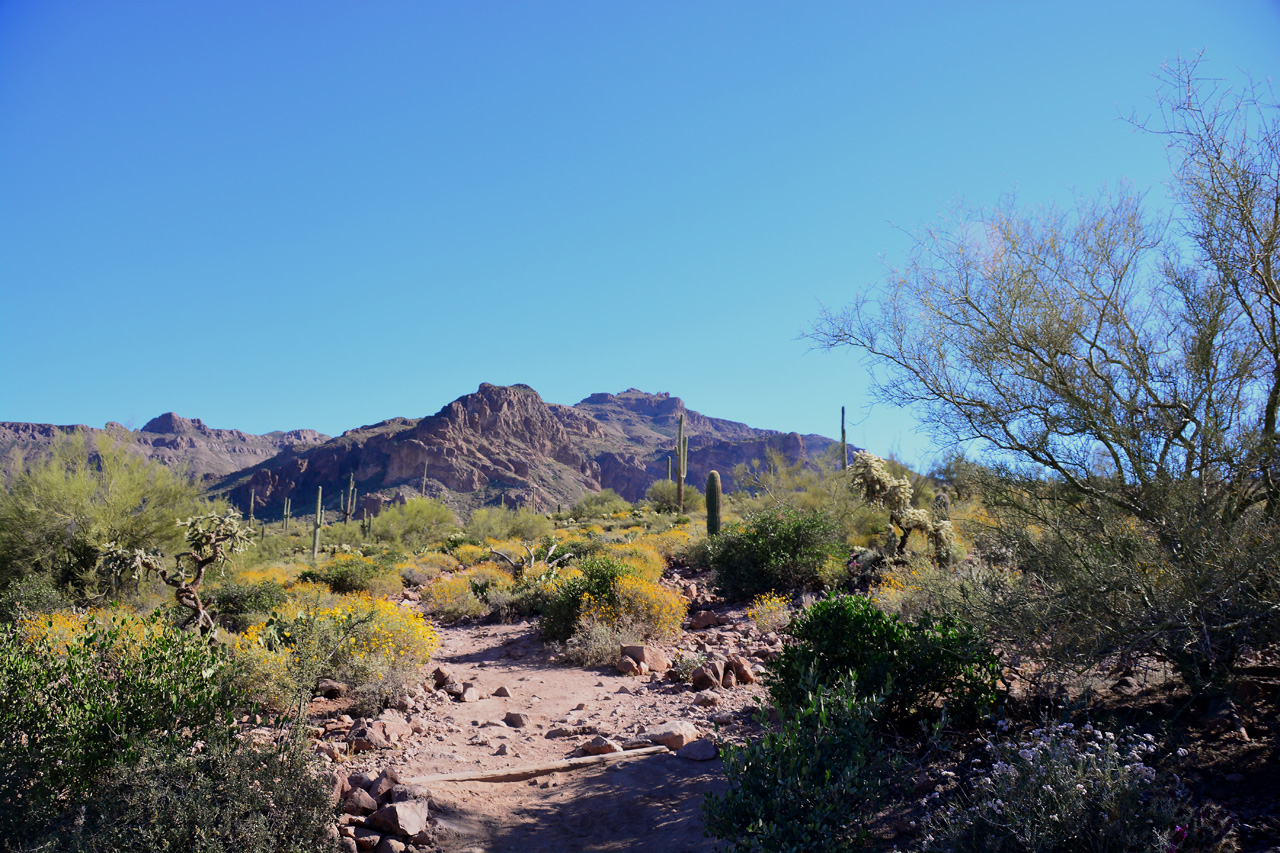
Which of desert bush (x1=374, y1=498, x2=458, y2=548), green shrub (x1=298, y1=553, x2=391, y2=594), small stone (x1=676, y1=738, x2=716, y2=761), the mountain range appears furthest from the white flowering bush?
the mountain range

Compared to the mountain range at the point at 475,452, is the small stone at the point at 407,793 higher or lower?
lower

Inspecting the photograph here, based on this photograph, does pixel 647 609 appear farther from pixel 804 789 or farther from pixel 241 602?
pixel 804 789

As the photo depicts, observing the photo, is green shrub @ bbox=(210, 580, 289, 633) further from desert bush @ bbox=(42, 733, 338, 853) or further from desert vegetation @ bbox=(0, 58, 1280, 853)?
desert bush @ bbox=(42, 733, 338, 853)

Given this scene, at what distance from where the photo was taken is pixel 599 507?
3528 centimetres

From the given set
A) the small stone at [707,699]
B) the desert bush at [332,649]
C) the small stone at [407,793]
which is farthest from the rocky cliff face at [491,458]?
the small stone at [407,793]

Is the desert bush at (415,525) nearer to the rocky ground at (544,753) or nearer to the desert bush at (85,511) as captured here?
the desert bush at (85,511)

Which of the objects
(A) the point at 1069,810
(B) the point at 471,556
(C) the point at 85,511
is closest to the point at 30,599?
(C) the point at 85,511

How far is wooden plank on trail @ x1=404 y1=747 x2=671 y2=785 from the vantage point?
522 centimetres

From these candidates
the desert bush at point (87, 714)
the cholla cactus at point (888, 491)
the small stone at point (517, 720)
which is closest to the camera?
the desert bush at point (87, 714)

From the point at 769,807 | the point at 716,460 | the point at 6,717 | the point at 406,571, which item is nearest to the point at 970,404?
the point at 769,807

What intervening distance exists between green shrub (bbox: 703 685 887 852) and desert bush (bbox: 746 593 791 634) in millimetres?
5673

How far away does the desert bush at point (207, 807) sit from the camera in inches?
139

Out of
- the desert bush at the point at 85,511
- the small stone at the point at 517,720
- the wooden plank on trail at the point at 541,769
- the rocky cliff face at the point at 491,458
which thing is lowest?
the small stone at the point at 517,720

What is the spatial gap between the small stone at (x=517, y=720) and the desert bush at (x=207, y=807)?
9.09ft
